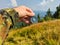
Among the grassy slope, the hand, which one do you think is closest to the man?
the hand

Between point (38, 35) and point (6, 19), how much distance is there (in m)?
5.50

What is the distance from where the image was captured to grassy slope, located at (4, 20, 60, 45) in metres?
7.00

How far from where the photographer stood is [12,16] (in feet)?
6.60

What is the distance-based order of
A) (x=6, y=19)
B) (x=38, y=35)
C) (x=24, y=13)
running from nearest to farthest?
(x=6, y=19)
(x=24, y=13)
(x=38, y=35)

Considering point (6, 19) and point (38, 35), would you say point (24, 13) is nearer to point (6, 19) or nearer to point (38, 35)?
point (6, 19)

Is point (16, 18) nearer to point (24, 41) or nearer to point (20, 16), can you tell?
point (20, 16)

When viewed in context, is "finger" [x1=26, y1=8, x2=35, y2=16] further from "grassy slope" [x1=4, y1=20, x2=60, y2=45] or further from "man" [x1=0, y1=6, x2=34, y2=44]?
"grassy slope" [x1=4, y1=20, x2=60, y2=45]

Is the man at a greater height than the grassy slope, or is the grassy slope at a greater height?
the man

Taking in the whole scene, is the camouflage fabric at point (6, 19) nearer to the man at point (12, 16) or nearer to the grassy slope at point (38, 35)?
the man at point (12, 16)

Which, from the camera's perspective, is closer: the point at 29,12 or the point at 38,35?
the point at 29,12

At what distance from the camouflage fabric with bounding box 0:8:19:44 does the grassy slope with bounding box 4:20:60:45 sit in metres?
4.73

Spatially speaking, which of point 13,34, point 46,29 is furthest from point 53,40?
point 13,34

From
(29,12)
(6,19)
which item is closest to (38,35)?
(29,12)

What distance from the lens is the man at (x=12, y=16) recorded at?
1907 mm
